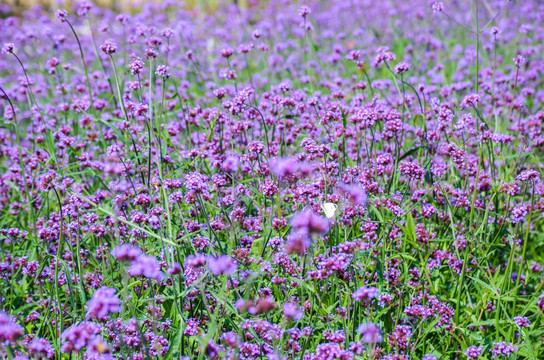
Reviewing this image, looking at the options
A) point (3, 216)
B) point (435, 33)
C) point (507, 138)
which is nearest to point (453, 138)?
point (507, 138)

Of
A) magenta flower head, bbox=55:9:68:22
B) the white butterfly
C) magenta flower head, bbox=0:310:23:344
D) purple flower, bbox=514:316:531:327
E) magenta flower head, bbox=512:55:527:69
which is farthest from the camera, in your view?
magenta flower head, bbox=55:9:68:22

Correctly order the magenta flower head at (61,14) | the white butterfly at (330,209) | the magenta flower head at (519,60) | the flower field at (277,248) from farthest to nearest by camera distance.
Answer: the magenta flower head at (61,14)
the magenta flower head at (519,60)
the white butterfly at (330,209)
the flower field at (277,248)

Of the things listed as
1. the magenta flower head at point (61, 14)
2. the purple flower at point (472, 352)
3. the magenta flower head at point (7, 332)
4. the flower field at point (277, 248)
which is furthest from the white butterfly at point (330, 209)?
the magenta flower head at point (61, 14)

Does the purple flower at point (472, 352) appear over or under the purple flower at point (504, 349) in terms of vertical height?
under

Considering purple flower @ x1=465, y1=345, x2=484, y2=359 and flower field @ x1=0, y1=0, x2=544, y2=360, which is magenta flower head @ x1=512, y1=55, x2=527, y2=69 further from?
purple flower @ x1=465, y1=345, x2=484, y2=359

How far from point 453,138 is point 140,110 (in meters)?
2.25

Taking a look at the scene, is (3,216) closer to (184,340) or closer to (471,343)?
(184,340)

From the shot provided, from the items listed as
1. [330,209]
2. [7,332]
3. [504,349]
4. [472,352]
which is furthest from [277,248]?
[7,332]

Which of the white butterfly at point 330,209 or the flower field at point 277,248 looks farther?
the white butterfly at point 330,209

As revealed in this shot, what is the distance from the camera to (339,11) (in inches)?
382

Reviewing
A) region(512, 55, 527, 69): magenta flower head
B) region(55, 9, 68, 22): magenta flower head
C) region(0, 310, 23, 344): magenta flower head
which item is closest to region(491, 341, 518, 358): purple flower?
region(0, 310, 23, 344): magenta flower head

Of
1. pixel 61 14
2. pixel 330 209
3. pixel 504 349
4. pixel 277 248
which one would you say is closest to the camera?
pixel 504 349

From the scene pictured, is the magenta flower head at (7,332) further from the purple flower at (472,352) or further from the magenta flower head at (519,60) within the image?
the magenta flower head at (519,60)

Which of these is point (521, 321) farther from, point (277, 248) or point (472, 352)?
point (277, 248)
